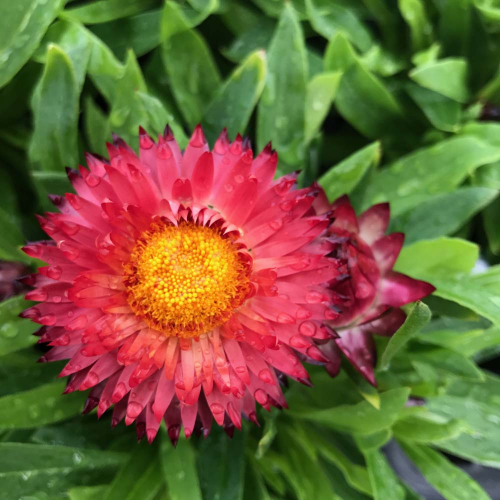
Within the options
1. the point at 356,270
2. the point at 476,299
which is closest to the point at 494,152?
the point at 476,299

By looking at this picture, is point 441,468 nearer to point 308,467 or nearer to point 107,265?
point 308,467

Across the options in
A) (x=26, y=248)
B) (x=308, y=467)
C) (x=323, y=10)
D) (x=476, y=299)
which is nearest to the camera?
(x=26, y=248)

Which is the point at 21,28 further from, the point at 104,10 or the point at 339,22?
the point at 339,22

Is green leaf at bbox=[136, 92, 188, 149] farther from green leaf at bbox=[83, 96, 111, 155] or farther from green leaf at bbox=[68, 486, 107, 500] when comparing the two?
green leaf at bbox=[68, 486, 107, 500]

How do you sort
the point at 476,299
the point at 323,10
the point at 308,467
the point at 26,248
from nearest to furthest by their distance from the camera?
the point at 26,248 → the point at 476,299 → the point at 308,467 → the point at 323,10

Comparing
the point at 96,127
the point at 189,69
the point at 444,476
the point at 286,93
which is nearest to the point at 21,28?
the point at 96,127

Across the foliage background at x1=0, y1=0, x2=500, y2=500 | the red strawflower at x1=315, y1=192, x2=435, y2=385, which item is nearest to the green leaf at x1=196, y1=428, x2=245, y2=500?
the foliage background at x1=0, y1=0, x2=500, y2=500

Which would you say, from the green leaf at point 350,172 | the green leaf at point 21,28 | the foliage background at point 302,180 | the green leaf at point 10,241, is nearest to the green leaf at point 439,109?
the foliage background at point 302,180
